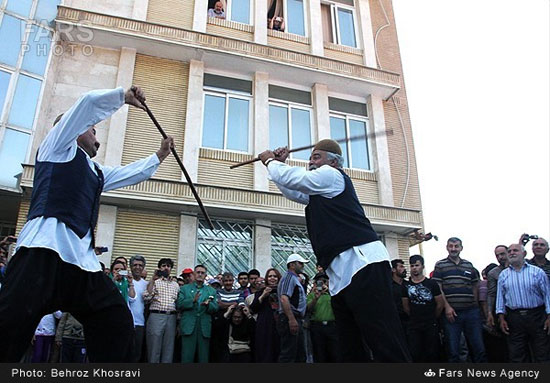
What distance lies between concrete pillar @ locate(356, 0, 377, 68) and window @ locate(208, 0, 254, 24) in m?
3.69

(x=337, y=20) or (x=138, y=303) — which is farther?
(x=337, y=20)

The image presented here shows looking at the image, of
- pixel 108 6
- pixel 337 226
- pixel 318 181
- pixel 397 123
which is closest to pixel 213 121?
pixel 108 6

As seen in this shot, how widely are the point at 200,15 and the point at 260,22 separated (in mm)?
1811

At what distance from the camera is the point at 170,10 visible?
13.0 meters

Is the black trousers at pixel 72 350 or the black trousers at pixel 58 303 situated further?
the black trousers at pixel 72 350

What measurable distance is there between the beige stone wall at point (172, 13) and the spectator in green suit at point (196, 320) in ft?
27.8

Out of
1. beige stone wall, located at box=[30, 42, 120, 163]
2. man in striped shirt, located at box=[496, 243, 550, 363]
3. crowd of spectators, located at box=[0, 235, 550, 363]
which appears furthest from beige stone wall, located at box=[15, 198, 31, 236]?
man in striped shirt, located at box=[496, 243, 550, 363]

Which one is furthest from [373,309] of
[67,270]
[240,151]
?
[240,151]

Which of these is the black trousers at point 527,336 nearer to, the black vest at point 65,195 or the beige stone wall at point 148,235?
the black vest at point 65,195

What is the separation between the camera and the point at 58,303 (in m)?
2.89

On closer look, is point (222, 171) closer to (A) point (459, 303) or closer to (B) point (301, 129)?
(B) point (301, 129)

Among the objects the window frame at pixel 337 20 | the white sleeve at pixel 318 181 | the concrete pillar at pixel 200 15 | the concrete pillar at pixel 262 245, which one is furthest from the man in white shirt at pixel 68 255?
the window frame at pixel 337 20

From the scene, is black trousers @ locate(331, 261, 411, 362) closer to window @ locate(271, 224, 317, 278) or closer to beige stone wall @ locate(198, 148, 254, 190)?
window @ locate(271, 224, 317, 278)

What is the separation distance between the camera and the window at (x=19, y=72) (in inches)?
389
